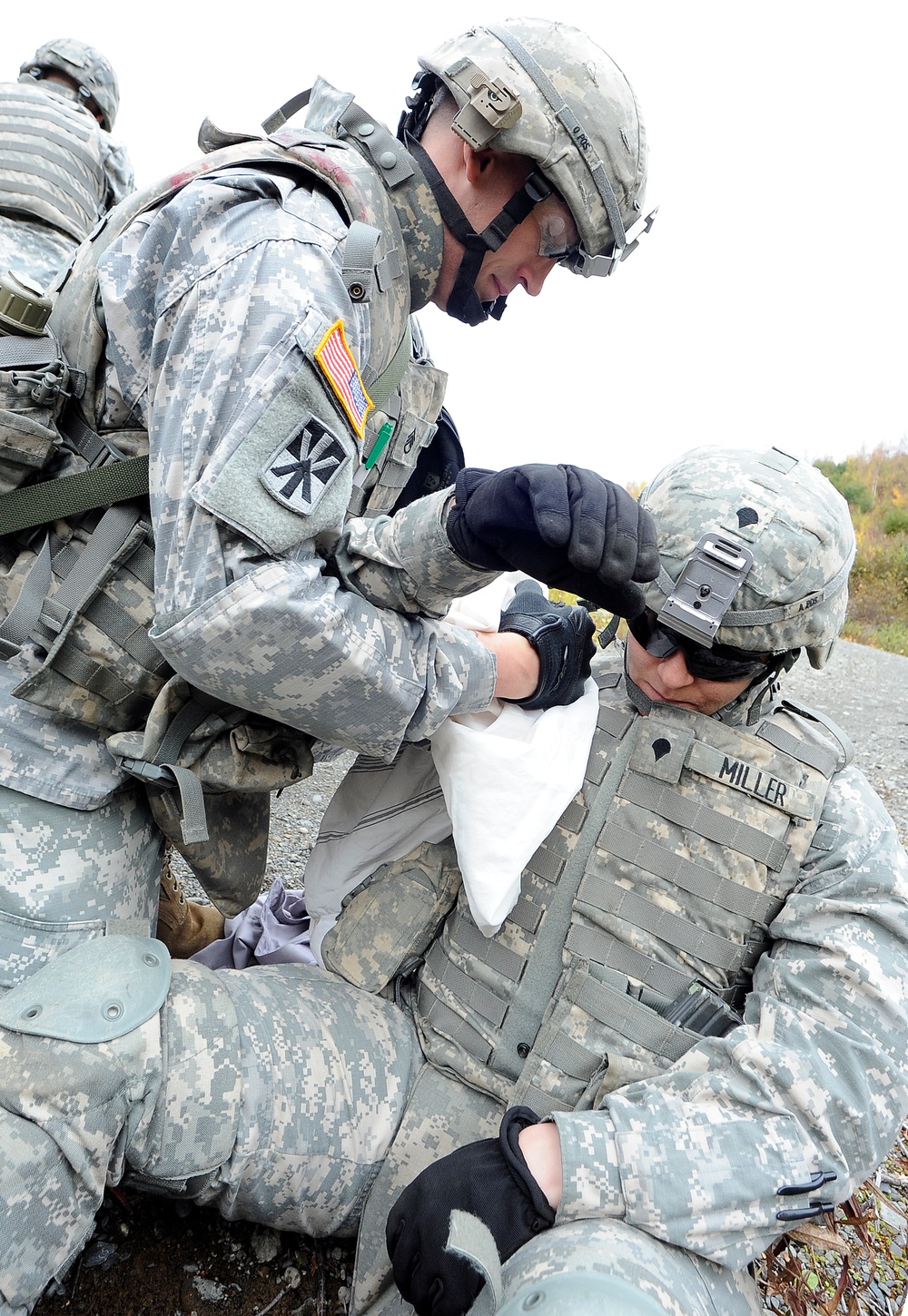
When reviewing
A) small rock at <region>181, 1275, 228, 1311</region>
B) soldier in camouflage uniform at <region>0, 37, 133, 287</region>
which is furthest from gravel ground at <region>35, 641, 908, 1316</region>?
soldier in camouflage uniform at <region>0, 37, 133, 287</region>

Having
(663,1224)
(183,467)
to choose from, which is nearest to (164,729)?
(183,467)

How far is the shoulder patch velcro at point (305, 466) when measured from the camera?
4.86 feet

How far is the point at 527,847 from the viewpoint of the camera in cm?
196

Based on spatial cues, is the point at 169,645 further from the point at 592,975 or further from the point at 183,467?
the point at 592,975

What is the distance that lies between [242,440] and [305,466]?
12 centimetres

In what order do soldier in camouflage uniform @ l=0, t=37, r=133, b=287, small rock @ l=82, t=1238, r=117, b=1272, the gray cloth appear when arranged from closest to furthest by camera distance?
small rock @ l=82, t=1238, r=117, b=1272 < the gray cloth < soldier in camouflage uniform @ l=0, t=37, r=133, b=287

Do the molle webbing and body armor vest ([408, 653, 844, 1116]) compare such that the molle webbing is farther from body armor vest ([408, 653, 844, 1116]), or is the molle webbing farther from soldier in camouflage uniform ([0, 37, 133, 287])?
soldier in camouflage uniform ([0, 37, 133, 287])

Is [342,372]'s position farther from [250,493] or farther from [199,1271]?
[199,1271]

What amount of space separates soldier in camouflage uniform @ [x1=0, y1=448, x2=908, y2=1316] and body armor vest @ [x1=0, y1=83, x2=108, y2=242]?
3.15 meters

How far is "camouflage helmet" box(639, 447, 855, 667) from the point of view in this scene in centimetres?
197

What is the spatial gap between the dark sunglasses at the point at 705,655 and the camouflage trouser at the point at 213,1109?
1.06 m

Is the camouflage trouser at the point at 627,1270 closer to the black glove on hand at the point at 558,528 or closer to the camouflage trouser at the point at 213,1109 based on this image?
the camouflage trouser at the point at 213,1109

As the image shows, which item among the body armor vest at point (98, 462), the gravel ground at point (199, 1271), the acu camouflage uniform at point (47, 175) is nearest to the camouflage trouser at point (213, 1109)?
the gravel ground at point (199, 1271)

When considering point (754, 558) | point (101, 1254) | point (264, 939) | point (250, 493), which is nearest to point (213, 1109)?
point (101, 1254)
